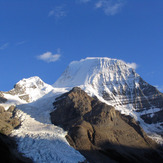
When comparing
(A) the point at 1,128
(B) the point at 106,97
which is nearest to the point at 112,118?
(A) the point at 1,128

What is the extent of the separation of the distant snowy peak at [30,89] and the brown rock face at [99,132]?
44.4 metres

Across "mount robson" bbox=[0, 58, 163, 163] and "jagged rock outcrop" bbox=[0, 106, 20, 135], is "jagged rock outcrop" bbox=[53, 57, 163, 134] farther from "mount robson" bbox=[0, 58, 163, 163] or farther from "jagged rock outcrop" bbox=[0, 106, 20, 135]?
"jagged rock outcrop" bbox=[0, 106, 20, 135]

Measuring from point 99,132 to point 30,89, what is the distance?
89251 millimetres

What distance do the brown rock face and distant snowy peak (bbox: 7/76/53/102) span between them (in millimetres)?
44380

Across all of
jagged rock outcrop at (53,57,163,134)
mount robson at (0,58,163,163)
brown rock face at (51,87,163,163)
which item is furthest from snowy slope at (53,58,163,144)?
brown rock face at (51,87,163,163)

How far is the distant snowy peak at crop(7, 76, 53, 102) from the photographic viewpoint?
158 meters

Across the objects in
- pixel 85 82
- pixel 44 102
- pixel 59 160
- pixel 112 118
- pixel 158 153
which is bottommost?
pixel 59 160

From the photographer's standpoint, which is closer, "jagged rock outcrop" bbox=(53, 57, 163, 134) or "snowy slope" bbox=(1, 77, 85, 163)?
"snowy slope" bbox=(1, 77, 85, 163)

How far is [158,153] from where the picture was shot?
96.6 m

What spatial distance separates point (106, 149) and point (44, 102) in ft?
173

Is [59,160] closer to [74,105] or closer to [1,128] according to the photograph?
[1,128]

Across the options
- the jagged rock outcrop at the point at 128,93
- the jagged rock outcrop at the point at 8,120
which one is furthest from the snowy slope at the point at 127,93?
the jagged rock outcrop at the point at 8,120

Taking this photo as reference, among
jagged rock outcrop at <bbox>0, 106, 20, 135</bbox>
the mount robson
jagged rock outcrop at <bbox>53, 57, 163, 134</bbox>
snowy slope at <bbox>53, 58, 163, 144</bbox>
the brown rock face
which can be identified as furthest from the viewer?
snowy slope at <bbox>53, 58, 163, 144</bbox>

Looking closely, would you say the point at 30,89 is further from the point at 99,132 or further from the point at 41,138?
the point at 41,138
